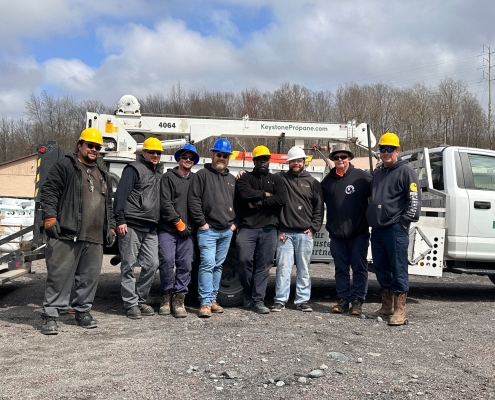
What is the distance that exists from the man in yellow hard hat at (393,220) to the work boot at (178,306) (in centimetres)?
238

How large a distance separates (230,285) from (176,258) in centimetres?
96

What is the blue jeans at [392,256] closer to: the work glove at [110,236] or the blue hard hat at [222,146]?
the blue hard hat at [222,146]

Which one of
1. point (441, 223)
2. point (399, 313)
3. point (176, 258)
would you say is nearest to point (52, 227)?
point (176, 258)

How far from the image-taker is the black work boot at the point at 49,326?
5.43 metres

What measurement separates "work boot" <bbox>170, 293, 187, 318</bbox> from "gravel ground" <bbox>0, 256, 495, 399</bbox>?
4.0 inches

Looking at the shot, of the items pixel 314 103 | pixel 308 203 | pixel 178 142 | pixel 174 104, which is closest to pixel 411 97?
pixel 314 103

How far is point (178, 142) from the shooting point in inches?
402

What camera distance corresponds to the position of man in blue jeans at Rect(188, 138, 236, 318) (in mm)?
6398

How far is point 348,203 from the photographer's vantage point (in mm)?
6613

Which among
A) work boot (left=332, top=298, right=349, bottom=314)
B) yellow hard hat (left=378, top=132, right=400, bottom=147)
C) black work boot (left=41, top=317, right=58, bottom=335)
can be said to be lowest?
black work boot (left=41, top=317, right=58, bottom=335)

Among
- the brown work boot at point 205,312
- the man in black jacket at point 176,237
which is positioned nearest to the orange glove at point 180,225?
the man in black jacket at point 176,237

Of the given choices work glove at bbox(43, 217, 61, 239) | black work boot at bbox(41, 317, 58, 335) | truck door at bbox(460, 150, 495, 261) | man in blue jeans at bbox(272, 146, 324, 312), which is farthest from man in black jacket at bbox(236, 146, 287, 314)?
truck door at bbox(460, 150, 495, 261)

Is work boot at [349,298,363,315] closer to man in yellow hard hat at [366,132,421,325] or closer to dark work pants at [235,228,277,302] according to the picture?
man in yellow hard hat at [366,132,421,325]

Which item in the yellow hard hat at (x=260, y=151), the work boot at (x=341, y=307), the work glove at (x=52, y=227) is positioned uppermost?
the yellow hard hat at (x=260, y=151)
